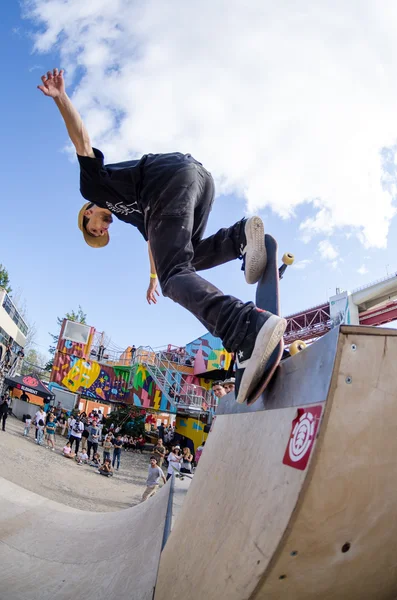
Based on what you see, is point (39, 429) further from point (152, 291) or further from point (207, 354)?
point (152, 291)

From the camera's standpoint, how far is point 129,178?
6.97 feet

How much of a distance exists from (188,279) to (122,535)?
6.55ft

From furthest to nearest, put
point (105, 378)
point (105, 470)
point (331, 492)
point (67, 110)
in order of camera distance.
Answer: point (105, 378) → point (105, 470) → point (67, 110) → point (331, 492)

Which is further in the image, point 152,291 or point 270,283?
point 152,291

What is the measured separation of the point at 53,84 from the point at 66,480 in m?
10.1

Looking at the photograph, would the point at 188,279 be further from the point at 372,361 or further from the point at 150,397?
the point at 150,397

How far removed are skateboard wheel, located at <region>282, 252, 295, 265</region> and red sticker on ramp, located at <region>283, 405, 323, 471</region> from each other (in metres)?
1.23

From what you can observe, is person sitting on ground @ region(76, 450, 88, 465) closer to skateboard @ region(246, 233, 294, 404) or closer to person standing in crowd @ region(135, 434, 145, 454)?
person standing in crowd @ region(135, 434, 145, 454)

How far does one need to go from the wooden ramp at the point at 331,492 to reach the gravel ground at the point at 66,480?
23.2 ft

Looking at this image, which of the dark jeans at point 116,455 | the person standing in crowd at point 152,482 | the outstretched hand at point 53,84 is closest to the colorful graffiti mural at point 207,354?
the dark jeans at point 116,455

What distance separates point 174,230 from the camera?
1.83 meters

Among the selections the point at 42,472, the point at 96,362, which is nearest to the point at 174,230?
the point at 42,472

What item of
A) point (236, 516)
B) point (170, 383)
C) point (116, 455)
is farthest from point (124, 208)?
point (170, 383)

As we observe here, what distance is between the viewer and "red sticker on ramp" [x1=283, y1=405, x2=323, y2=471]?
2.87 feet
